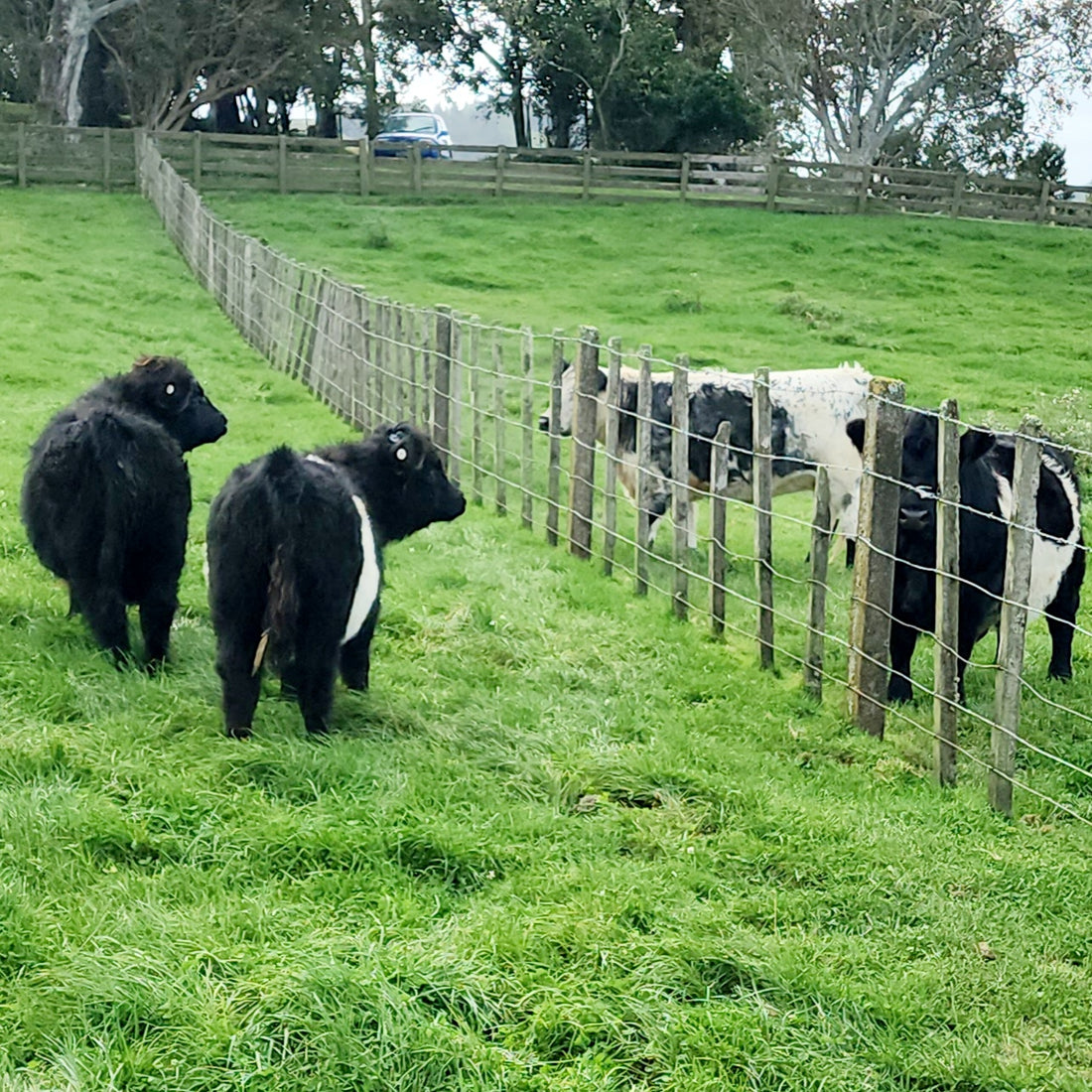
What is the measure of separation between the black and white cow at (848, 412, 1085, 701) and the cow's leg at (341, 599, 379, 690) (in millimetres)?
2646

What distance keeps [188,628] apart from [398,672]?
121cm

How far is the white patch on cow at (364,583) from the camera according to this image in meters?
6.12

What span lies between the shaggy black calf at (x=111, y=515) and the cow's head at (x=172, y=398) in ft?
2.46

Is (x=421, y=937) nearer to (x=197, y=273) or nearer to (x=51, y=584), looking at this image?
(x=51, y=584)

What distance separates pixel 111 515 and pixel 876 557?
11.5 feet

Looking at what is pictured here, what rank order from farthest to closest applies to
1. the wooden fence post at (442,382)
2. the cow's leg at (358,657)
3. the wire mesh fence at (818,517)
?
the wooden fence post at (442,382) < the cow's leg at (358,657) < the wire mesh fence at (818,517)

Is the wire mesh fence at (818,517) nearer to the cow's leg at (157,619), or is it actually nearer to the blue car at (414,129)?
the cow's leg at (157,619)

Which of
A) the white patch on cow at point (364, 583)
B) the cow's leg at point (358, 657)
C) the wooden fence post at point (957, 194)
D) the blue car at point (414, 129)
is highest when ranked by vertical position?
the blue car at point (414, 129)

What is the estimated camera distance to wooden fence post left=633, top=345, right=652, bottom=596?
9070mm

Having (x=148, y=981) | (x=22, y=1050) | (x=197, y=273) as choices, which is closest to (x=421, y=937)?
(x=148, y=981)

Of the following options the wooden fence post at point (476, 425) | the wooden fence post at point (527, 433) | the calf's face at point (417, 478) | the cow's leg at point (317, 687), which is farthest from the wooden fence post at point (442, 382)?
the cow's leg at point (317, 687)

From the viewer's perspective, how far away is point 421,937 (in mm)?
4297

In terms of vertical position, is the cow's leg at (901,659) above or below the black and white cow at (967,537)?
below

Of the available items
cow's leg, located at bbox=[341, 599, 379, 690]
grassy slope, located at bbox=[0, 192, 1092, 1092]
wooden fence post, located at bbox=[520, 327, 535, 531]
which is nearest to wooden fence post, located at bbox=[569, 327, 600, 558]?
wooden fence post, located at bbox=[520, 327, 535, 531]
